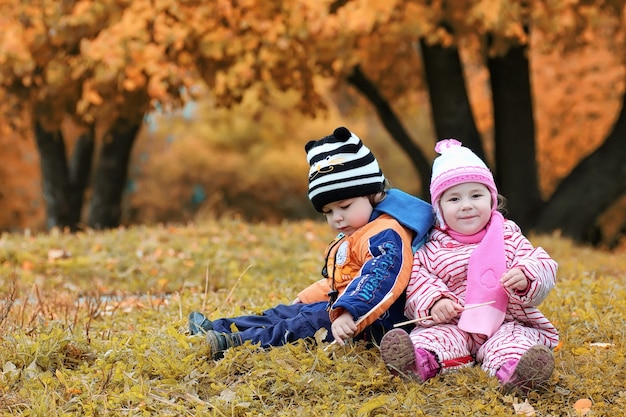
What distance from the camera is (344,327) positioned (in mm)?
3561

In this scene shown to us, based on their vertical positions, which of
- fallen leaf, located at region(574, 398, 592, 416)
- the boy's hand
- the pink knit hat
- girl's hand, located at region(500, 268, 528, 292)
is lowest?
fallen leaf, located at region(574, 398, 592, 416)

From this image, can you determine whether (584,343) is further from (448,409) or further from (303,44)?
(303,44)

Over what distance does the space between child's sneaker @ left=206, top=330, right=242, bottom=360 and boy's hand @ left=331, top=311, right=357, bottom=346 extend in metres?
0.49

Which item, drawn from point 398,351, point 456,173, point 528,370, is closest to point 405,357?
point 398,351

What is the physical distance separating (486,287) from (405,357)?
19.7 inches

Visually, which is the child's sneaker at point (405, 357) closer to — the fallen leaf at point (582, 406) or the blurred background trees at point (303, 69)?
the fallen leaf at point (582, 406)

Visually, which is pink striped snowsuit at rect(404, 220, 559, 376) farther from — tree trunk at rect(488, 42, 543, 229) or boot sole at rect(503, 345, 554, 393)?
tree trunk at rect(488, 42, 543, 229)

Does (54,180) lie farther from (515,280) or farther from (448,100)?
(515,280)

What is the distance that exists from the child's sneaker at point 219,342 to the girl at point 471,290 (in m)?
0.75

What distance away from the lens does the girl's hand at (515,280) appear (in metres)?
3.48

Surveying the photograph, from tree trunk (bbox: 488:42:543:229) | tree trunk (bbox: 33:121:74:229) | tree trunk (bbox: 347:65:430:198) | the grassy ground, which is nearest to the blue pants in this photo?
the grassy ground

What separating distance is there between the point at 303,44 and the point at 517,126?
3.34 meters

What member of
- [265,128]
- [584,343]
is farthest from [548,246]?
[265,128]

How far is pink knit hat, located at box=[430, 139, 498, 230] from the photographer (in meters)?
3.73
